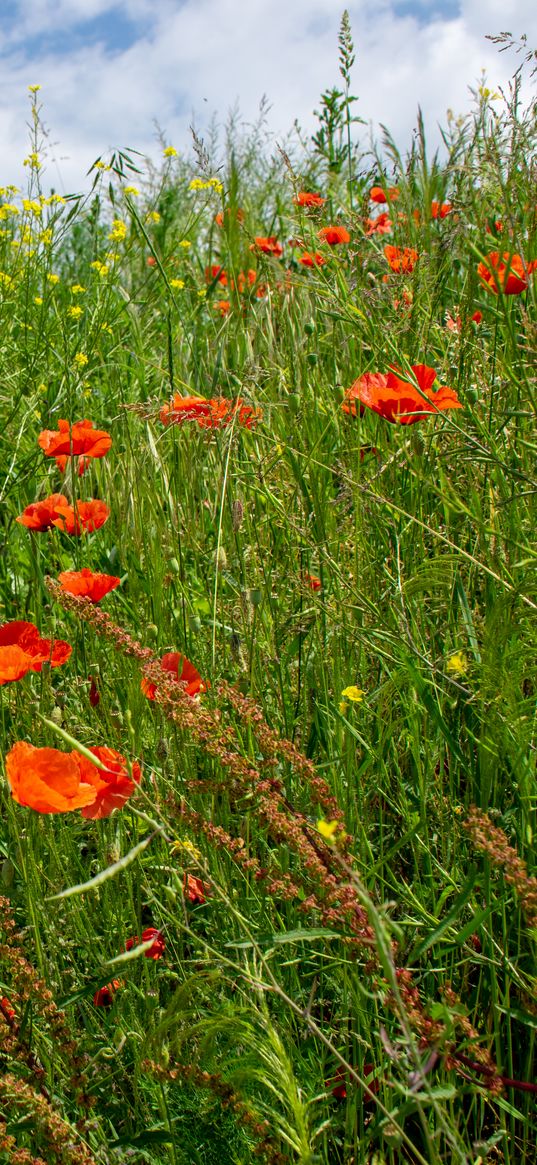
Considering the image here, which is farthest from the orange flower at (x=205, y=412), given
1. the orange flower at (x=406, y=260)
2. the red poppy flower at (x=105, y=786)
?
the red poppy flower at (x=105, y=786)

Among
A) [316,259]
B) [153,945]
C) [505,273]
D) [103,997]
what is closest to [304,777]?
[153,945]

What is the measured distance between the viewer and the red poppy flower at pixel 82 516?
1.70 meters

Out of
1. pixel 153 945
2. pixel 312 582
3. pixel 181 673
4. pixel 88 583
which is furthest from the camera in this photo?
pixel 312 582

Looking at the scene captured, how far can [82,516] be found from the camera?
1.80 meters

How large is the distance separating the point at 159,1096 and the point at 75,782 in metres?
0.33

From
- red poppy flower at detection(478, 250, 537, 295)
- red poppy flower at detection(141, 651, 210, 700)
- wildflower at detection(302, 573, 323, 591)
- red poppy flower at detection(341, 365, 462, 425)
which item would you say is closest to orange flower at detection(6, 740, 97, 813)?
red poppy flower at detection(141, 651, 210, 700)

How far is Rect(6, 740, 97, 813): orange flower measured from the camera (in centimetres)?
102

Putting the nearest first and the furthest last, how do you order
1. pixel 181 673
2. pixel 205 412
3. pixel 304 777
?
pixel 304 777
pixel 181 673
pixel 205 412

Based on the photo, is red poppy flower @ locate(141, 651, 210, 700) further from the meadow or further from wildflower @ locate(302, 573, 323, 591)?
wildflower @ locate(302, 573, 323, 591)

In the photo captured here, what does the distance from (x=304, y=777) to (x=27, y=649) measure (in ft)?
1.77

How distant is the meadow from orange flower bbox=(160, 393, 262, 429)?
0.4 inches

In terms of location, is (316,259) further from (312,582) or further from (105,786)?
(105,786)

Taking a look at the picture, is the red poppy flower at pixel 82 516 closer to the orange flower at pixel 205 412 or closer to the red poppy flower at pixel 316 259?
the orange flower at pixel 205 412

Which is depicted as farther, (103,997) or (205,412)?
(205,412)
